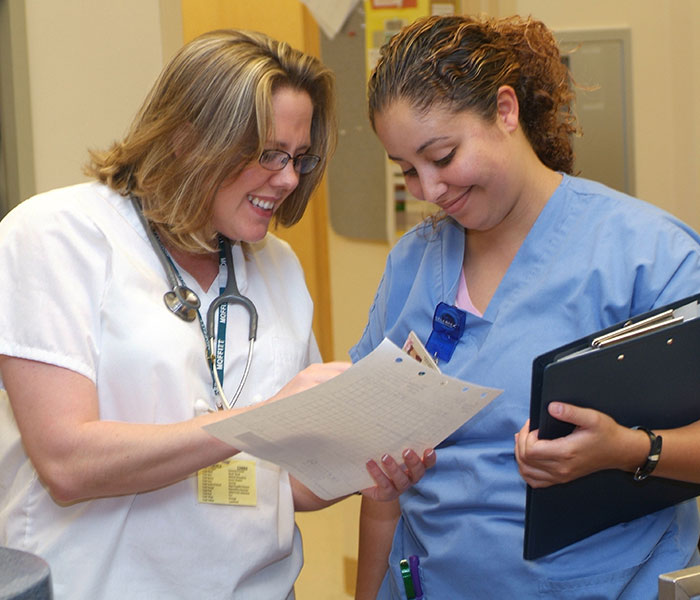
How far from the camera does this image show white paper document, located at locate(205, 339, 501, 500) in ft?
3.60

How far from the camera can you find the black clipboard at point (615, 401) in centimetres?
107

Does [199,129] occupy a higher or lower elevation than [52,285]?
higher

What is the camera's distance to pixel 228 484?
4.60 ft

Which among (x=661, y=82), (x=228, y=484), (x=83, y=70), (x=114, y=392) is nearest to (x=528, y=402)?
(x=228, y=484)

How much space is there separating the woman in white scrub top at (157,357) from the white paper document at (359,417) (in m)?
0.08

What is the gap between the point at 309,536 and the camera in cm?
386

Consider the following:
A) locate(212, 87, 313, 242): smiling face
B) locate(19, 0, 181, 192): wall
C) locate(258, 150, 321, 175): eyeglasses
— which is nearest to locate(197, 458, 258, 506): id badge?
locate(212, 87, 313, 242): smiling face

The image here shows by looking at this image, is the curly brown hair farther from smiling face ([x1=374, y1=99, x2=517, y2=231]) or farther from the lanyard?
the lanyard

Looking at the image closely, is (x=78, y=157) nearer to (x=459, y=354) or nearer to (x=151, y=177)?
(x=151, y=177)

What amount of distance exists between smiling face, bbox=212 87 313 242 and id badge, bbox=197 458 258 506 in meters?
0.37

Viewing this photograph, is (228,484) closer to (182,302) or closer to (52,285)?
(182,302)

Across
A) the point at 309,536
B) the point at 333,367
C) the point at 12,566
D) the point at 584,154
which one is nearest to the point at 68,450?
the point at 333,367

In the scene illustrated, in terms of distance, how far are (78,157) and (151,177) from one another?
2.45 ft

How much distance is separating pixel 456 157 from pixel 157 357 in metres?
0.53
